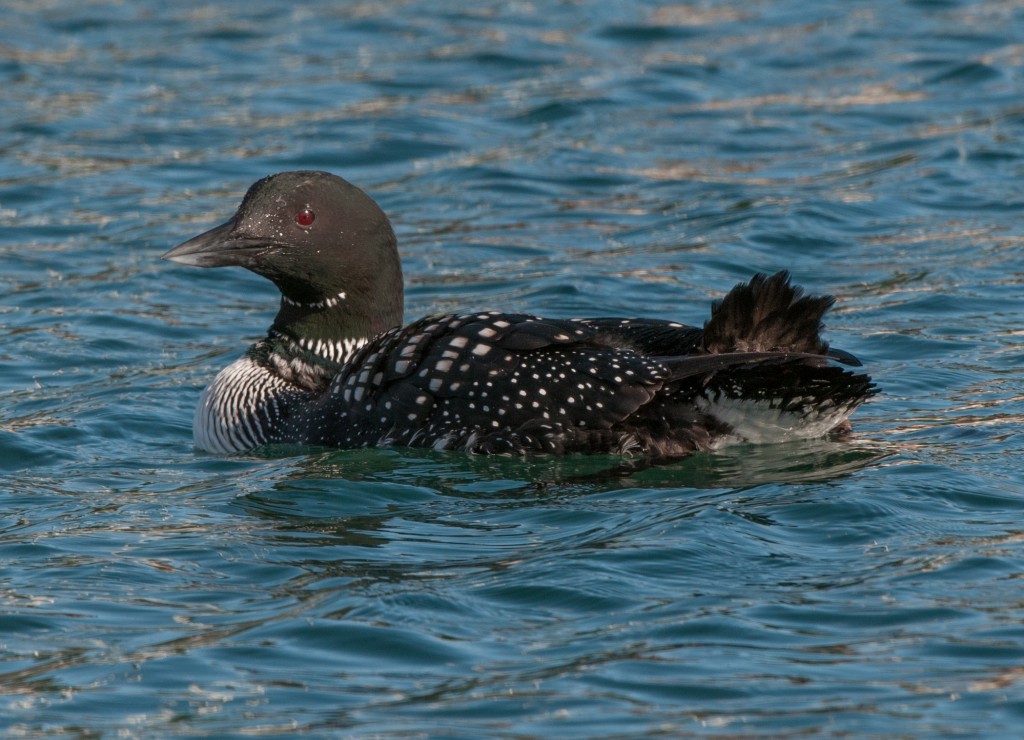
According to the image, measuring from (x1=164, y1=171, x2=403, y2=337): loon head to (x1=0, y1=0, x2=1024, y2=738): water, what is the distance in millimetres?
796

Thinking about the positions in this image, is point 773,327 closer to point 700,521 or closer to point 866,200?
point 700,521

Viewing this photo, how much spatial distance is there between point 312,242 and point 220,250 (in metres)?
0.35

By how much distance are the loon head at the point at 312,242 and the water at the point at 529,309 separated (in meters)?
0.80

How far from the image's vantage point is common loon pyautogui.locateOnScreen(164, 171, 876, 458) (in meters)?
5.79

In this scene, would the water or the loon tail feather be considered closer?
the water

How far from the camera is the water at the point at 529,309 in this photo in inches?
170

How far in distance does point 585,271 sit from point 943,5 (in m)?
6.75

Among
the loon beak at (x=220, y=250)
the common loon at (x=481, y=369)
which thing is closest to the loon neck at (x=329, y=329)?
the common loon at (x=481, y=369)

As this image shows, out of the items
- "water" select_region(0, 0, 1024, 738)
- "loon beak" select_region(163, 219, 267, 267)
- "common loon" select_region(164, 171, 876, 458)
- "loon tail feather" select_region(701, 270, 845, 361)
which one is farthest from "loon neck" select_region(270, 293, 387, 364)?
"loon tail feather" select_region(701, 270, 845, 361)

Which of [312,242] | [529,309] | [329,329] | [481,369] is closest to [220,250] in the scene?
[312,242]

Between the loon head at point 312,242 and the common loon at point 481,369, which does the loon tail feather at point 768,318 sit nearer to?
the common loon at point 481,369

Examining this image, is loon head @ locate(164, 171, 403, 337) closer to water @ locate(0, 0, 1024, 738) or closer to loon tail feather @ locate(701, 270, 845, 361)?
water @ locate(0, 0, 1024, 738)

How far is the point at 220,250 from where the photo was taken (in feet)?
21.9

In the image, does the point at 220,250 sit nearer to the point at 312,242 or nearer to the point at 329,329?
the point at 312,242
